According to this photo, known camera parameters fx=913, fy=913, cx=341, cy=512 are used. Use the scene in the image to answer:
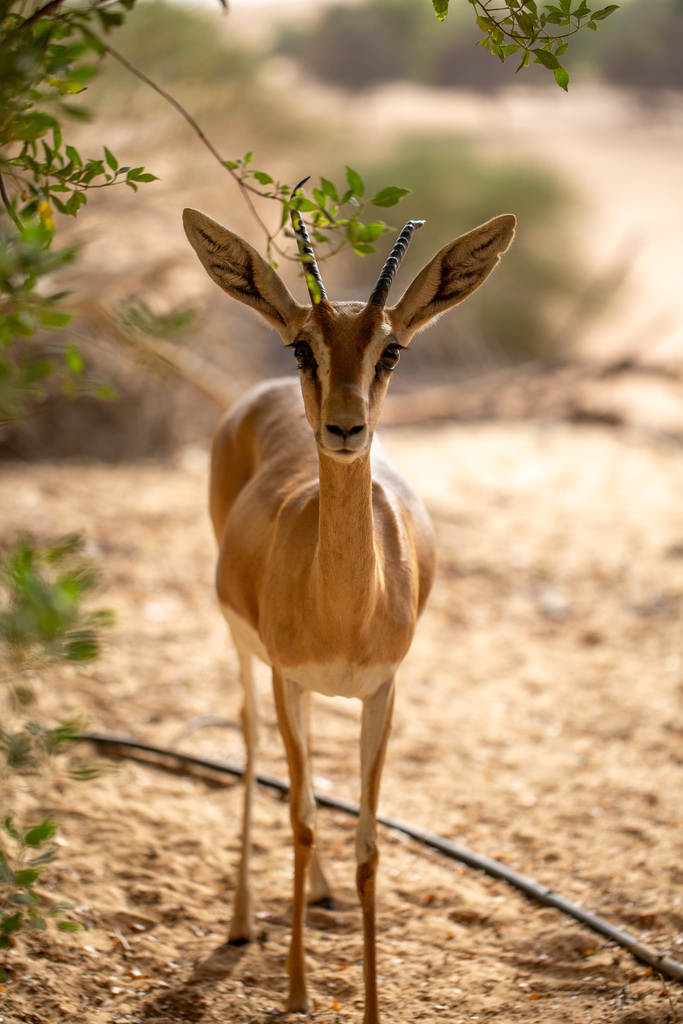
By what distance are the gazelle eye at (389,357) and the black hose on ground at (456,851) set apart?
1479 millimetres

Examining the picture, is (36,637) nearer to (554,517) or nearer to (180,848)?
(180,848)

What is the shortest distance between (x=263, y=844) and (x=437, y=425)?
733cm

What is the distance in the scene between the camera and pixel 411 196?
16.4 meters

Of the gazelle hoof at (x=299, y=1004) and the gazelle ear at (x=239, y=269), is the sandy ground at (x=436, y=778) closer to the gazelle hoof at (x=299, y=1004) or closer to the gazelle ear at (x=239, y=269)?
the gazelle hoof at (x=299, y=1004)

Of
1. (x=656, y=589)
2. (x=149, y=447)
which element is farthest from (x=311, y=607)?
(x=149, y=447)

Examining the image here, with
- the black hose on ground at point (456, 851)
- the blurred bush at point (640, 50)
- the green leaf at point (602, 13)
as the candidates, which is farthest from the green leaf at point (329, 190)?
the blurred bush at point (640, 50)

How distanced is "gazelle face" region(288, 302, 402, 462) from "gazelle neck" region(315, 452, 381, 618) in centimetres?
11

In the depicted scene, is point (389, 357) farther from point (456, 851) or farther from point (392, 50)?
point (392, 50)

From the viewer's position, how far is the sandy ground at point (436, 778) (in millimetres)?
3416

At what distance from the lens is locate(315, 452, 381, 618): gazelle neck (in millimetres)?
2902

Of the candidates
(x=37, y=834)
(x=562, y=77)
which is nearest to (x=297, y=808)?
(x=37, y=834)

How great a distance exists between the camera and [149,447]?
9.99 m

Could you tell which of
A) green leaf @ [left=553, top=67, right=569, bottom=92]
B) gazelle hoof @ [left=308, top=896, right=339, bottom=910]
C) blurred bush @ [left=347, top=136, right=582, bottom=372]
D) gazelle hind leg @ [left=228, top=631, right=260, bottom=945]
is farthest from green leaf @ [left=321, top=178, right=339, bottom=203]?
blurred bush @ [left=347, top=136, right=582, bottom=372]

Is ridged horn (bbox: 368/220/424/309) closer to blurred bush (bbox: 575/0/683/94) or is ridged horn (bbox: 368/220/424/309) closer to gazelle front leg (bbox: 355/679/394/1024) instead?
gazelle front leg (bbox: 355/679/394/1024)
